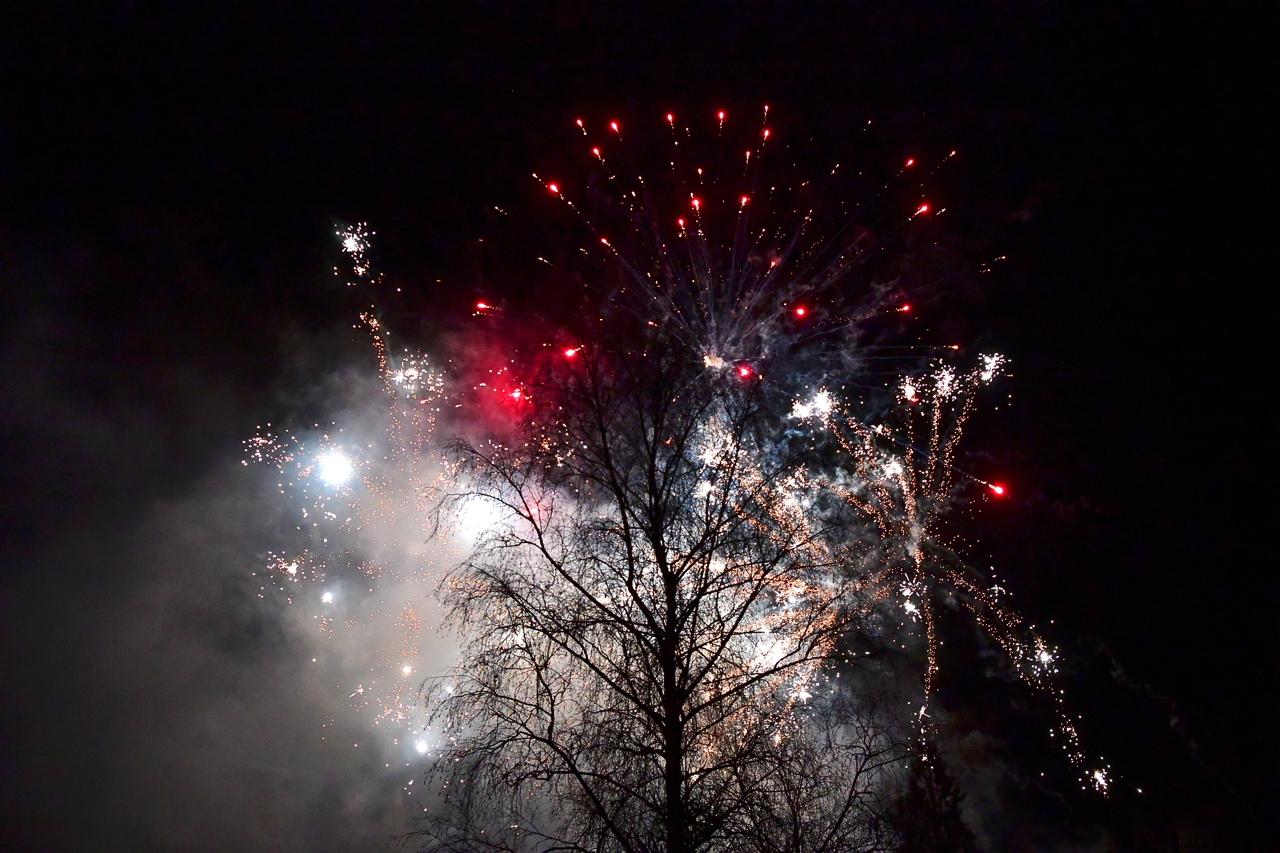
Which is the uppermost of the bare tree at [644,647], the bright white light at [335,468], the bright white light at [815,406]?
the bright white light at [335,468]

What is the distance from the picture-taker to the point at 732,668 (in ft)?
32.5

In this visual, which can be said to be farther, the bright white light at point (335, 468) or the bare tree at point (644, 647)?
the bright white light at point (335, 468)

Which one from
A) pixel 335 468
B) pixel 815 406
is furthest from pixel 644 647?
pixel 335 468

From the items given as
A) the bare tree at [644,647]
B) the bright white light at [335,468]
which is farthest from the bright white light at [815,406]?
the bright white light at [335,468]

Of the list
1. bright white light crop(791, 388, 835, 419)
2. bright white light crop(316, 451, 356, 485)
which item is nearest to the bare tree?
bright white light crop(791, 388, 835, 419)

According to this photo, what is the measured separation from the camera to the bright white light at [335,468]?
931 inches

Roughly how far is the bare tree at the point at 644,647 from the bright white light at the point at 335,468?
15.2m

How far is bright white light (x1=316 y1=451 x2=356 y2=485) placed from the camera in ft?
77.6

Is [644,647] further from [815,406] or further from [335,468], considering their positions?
[335,468]

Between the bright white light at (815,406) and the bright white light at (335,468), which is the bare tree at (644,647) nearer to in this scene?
the bright white light at (815,406)

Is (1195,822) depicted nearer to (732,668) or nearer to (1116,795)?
(1116,795)

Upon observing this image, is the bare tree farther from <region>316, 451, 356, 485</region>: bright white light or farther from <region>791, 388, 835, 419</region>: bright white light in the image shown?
<region>316, 451, 356, 485</region>: bright white light

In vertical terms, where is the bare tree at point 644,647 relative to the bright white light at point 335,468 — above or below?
below

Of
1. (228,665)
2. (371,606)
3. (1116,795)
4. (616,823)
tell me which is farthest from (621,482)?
(1116,795)
